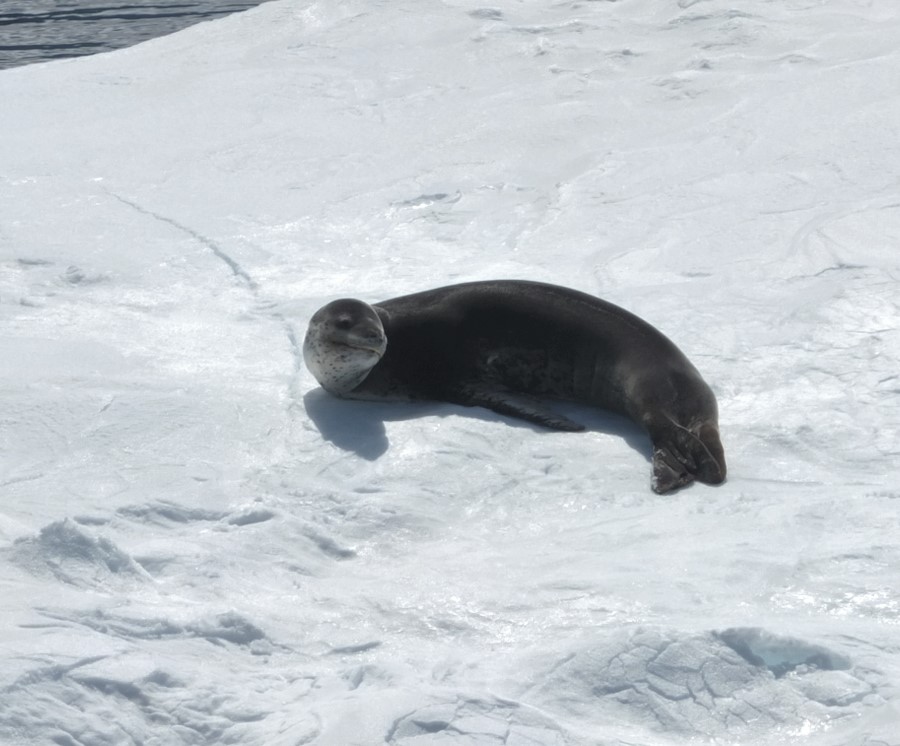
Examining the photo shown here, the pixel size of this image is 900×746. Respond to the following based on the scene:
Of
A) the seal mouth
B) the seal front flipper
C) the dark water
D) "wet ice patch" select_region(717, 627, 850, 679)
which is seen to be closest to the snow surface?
"wet ice patch" select_region(717, 627, 850, 679)

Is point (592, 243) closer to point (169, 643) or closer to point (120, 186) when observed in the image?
point (120, 186)

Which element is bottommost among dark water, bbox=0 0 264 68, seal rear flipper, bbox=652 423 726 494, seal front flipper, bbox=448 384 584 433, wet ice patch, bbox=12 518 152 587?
dark water, bbox=0 0 264 68

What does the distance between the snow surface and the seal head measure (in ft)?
0.43

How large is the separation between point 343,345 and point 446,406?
0.48 m

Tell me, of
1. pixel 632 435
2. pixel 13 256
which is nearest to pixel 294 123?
pixel 13 256

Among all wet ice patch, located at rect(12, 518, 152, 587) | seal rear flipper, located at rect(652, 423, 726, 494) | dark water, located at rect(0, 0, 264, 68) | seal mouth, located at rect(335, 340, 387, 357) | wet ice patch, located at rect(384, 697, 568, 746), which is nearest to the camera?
wet ice patch, located at rect(384, 697, 568, 746)

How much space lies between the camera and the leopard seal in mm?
5305

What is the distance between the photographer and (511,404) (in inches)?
212

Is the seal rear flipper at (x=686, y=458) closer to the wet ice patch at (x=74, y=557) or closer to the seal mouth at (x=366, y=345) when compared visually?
the seal mouth at (x=366, y=345)

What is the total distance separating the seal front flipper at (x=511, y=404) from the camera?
5.21 metres

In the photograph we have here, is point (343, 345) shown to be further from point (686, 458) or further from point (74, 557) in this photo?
point (74, 557)

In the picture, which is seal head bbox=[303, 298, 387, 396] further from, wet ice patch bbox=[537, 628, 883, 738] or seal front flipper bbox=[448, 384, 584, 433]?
wet ice patch bbox=[537, 628, 883, 738]

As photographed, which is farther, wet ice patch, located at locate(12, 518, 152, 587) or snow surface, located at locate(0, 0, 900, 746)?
wet ice patch, located at locate(12, 518, 152, 587)

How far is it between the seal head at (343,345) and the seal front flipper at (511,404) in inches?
15.2
